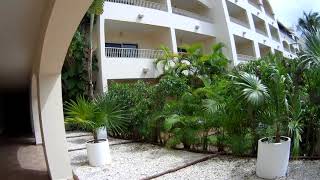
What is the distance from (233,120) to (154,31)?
13.8 m

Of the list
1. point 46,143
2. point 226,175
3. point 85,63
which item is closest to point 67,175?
point 46,143

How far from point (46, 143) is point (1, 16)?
2.83 metres

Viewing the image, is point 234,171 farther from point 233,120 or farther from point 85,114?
point 85,114

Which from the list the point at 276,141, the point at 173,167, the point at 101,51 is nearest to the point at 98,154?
the point at 173,167

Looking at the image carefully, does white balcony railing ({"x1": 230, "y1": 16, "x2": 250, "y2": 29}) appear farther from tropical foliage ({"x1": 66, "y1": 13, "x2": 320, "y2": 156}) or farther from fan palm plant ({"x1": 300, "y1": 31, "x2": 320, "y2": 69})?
fan palm plant ({"x1": 300, "y1": 31, "x2": 320, "y2": 69})

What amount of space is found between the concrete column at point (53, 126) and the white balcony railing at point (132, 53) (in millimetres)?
10519

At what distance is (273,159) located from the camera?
574 cm

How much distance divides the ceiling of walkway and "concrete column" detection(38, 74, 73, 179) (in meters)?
0.85

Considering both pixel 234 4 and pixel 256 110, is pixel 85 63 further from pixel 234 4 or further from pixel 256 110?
pixel 234 4

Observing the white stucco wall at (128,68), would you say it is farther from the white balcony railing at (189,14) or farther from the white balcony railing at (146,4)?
the white balcony railing at (189,14)

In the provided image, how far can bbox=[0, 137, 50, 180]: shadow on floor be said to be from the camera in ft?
24.7

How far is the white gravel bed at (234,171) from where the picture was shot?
5.99 meters

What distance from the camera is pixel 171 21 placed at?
19.8 m

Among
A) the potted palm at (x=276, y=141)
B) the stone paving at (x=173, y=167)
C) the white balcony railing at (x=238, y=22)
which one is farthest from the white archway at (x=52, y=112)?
the white balcony railing at (x=238, y=22)
